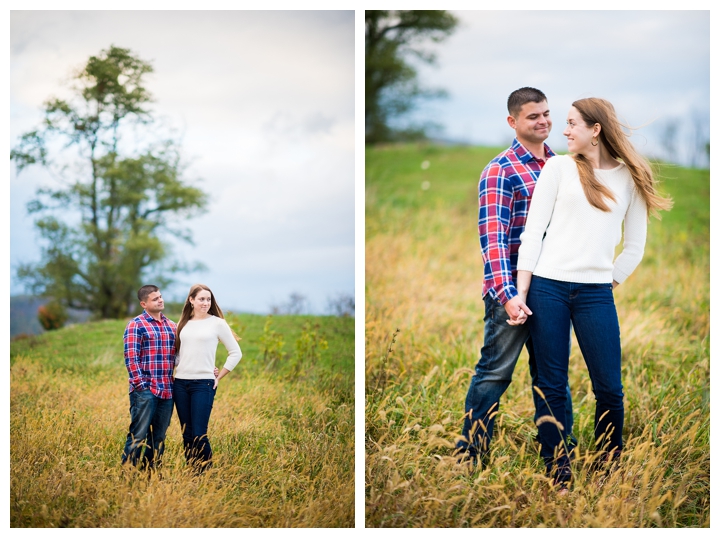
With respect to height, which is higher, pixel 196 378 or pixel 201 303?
pixel 201 303

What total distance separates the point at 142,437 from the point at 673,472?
7.20 feet

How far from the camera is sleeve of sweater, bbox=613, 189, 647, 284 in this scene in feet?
7.82

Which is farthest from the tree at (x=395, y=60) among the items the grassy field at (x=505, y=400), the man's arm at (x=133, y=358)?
the man's arm at (x=133, y=358)

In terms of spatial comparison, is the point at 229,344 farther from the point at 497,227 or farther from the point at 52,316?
the point at 497,227

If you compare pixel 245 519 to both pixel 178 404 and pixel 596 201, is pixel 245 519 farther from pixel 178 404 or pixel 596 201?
pixel 596 201

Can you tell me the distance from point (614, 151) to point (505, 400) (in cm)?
141

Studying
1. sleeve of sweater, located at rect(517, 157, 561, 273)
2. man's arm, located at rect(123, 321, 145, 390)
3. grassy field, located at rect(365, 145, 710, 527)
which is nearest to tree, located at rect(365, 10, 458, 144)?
grassy field, located at rect(365, 145, 710, 527)

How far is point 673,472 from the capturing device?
2689 millimetres

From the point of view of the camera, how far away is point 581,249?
2.27m

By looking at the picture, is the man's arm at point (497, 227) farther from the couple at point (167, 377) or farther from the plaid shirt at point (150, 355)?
the plaid shirt at point (150, 355)

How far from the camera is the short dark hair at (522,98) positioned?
2.36 m

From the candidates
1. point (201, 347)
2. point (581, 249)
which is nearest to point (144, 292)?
point (201, 347)

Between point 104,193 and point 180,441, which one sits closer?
point 180,441
